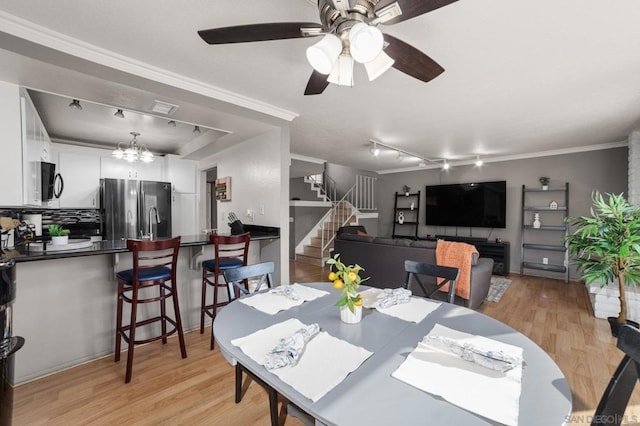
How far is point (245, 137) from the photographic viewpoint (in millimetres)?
3779

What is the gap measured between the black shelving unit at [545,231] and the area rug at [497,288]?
0.83 m

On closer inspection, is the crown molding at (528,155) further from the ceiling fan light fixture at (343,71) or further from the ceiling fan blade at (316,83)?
the ceiling fan light fixture at (343,71)

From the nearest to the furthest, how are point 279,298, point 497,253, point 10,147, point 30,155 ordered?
Result: point 279,298
point 10,147
point 30,155
point 497,253

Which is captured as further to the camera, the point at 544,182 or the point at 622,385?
the point at 544,182

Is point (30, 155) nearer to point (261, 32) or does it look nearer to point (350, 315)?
point (261, 32)

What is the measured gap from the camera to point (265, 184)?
141 inches

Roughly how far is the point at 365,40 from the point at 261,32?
0.55 m

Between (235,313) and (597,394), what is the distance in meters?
2.57

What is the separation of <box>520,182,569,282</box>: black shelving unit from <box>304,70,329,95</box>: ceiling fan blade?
560 centimetres

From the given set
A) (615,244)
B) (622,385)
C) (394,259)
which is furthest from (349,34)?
(615,244)

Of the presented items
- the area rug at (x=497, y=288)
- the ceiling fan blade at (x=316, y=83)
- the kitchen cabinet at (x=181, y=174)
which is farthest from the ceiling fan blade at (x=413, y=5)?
the kitchen cabinet at (x=181, y=174)

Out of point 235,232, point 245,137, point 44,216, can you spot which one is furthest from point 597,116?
point 44,216

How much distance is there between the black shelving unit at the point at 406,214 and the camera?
23.9 feet

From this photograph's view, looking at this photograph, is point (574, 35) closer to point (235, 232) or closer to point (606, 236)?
point (606, 236)
